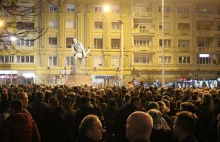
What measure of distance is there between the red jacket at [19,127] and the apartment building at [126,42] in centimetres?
5374

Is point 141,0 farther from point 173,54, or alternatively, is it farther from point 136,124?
point 136,124

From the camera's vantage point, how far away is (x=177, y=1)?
6469 cm

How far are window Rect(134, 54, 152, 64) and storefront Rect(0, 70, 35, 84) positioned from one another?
16746 millimetres

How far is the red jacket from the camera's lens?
664 centimetres

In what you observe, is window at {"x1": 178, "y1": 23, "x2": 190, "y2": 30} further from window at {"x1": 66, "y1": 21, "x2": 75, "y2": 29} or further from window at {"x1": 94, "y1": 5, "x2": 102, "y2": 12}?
window at {"x1": 66, "y1": 21, "x2": 75, "y2": 29}

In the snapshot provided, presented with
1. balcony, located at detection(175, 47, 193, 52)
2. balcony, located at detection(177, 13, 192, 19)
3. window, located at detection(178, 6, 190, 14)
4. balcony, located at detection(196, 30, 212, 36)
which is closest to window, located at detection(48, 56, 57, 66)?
balcony, located at detection(175, 47, 193, 52)

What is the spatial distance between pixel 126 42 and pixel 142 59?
386 cm

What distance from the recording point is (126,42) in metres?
63.7

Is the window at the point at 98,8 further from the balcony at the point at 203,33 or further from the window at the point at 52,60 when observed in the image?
the balcony at the point at 203,33

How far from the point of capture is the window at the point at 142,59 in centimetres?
6425

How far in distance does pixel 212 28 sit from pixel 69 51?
2403 cm

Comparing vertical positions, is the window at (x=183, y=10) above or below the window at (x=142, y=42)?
above

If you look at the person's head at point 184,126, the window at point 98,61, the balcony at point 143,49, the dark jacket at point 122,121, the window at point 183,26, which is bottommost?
the dark jacket at point 122,121

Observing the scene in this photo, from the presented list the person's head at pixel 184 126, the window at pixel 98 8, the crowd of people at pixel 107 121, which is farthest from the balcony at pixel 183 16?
the person's head at pixel 184 126
